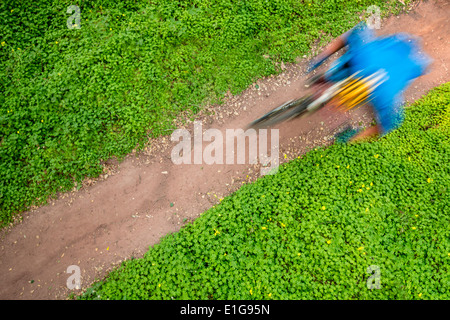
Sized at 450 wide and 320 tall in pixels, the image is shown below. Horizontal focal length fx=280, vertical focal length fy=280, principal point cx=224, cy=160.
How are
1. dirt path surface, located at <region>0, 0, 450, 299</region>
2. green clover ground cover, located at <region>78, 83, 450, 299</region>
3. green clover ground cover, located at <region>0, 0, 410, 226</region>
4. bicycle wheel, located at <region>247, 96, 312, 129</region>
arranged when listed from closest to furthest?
green clover ground cover, located at <region>78, 83, 450, 299</region> < dirt path surface, located at <region>0, 0, 450, 299</region> < green clover ground cover, located at <region>0, 0, 410, 226</region> < bicycle wheel, located at <region>247, 96, 312, 129</region>

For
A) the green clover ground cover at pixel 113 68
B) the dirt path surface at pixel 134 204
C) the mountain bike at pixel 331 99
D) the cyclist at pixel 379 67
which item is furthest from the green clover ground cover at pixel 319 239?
the green clover ground cover at pixel 113 68

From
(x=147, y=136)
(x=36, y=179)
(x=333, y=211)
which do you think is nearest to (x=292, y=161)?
(x=333, y=211)

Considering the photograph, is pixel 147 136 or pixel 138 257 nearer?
pixel 138 257

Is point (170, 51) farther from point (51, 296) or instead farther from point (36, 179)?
point (51, 296)

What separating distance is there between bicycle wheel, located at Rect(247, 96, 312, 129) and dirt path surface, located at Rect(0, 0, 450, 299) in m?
0.22

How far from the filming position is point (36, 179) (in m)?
7.23

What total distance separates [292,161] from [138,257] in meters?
4.65

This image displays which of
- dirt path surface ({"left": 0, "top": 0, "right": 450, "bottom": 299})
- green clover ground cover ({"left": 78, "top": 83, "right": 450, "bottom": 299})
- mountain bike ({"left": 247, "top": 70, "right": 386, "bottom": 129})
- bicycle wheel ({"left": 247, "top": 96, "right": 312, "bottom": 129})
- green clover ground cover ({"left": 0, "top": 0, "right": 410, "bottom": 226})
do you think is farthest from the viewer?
bicycle wheel ({"left": 247, "top": 96, "right": 312, "bottom": 129})

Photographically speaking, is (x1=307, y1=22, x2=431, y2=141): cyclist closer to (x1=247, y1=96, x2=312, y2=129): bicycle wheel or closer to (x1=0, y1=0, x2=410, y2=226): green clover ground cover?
(x1=0, y1=0, x2=410, y2=226): green clover ground cover

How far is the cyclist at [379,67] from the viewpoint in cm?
795

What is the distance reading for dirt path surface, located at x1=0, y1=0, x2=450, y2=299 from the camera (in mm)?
6828

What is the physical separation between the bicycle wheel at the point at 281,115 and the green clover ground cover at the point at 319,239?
148cm

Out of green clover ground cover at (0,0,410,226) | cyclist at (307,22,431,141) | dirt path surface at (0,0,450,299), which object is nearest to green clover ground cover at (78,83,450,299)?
dirt path surface at (0,0,450,299)

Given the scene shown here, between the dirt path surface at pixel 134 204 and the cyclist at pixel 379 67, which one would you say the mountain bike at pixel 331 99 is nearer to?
the cyclist at pixel 379 67
